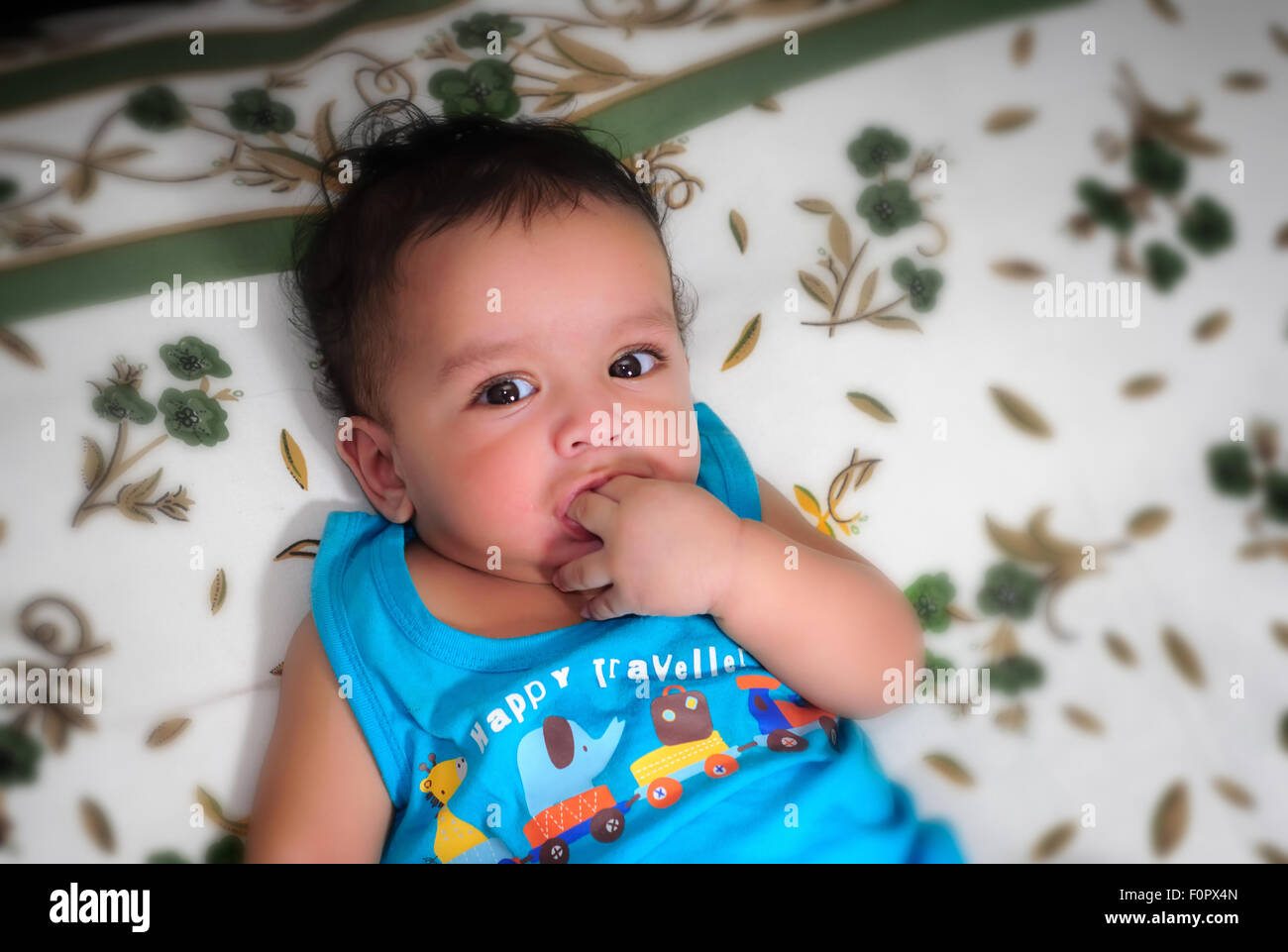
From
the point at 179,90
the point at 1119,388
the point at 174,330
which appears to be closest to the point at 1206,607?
the point at 1119,388

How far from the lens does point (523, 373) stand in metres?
1.03

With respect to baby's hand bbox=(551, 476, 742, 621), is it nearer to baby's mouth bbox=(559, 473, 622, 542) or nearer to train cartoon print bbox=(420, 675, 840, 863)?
baby's mouth bbox=(559, 473, 622, 542)

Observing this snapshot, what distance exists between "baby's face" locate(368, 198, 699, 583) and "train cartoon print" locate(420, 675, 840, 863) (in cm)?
19

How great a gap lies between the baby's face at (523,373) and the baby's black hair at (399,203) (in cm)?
3

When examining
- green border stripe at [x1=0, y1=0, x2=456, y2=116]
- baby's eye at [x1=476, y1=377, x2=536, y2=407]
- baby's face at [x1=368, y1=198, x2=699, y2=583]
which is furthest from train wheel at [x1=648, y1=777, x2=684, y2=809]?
green border stripe at [x1=0, y1=0, x2=456, y2=116]

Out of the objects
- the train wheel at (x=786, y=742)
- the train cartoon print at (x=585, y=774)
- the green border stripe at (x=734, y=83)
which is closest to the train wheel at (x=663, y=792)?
the train cartoon print at (x=585, y=774)

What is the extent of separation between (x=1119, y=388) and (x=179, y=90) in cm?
132

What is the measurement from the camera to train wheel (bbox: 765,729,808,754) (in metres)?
1.06

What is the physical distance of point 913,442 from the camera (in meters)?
1.29

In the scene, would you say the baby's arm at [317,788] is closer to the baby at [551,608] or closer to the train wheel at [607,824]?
the baby at [551,608]

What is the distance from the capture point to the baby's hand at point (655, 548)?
0.99m

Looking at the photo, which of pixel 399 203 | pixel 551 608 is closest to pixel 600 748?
pixel 551 608

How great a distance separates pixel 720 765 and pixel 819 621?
183mm
